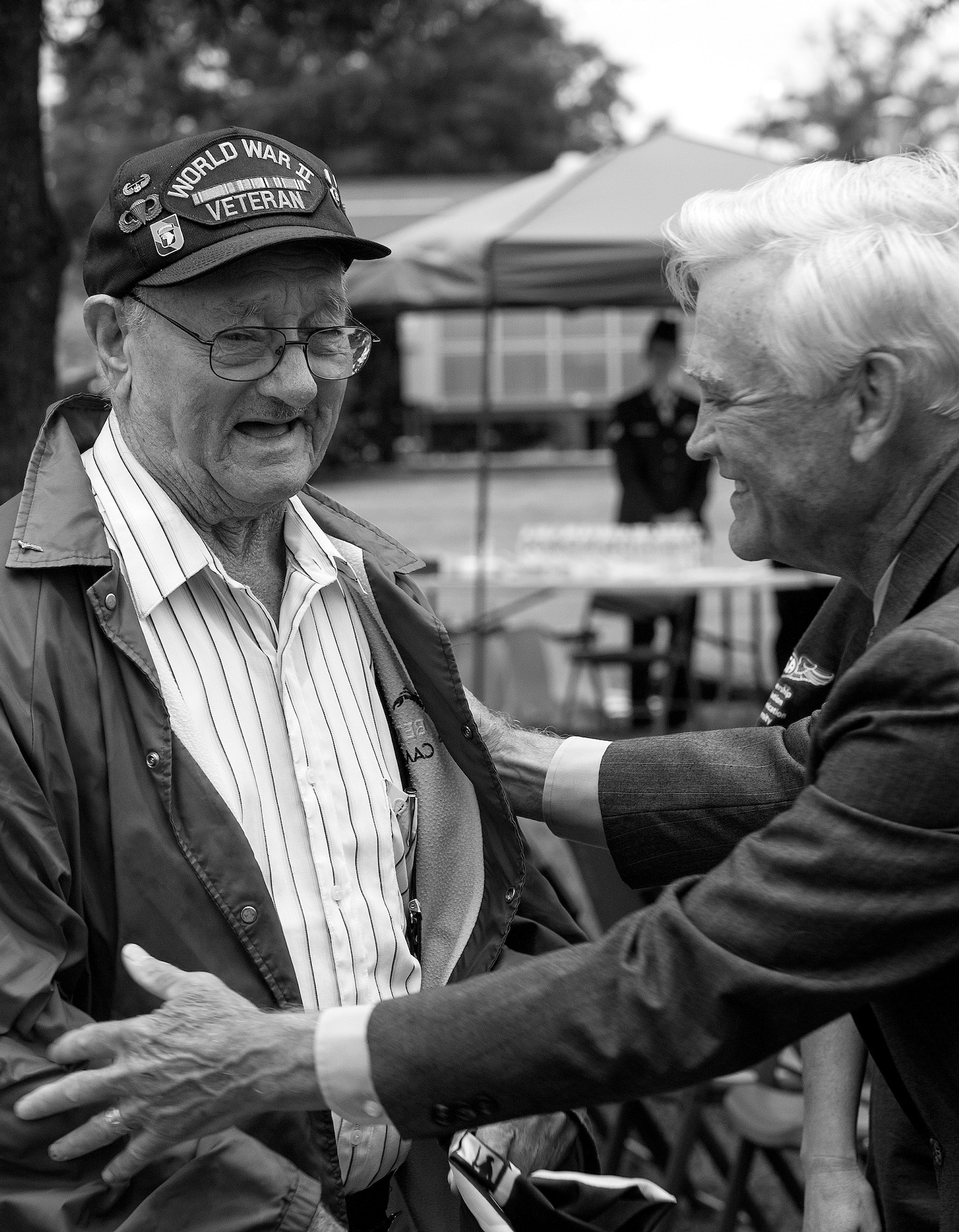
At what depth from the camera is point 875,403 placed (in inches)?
65.1

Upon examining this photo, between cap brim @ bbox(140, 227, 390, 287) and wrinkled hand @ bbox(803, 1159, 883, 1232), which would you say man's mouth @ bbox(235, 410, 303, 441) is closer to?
cap brim @ bbox(140, 227, 390, 287)

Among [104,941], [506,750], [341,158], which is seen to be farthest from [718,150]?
[341,158]

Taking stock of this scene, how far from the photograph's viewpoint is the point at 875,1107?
6.70 ft

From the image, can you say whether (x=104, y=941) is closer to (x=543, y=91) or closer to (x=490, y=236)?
(x=490, y=236)

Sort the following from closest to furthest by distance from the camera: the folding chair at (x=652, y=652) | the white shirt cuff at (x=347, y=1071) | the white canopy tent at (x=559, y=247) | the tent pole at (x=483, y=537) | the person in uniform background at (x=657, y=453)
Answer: the white shirt cuff at (x=347, y=1071), the white canopy tent at (x=559, y=247), the tent pole at (x=483, y=537), the folding chair at (x=652, y=652), the person in uniform background at (x=657, y=453)

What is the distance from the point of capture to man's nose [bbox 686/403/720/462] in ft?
5.95

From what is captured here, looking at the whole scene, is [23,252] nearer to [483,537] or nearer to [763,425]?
[483,537]

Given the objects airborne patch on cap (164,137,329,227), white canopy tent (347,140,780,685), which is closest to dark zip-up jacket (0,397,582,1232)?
airborne patch on cap (164,137,329,227)

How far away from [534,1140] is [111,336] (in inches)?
56.2

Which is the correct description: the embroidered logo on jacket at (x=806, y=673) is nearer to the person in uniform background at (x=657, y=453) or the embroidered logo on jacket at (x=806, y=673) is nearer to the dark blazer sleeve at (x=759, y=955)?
the dark blazer sleeve at (x=759, y=955)

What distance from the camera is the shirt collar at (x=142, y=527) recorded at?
198cm

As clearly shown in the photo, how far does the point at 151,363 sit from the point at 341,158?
36028 millimetres

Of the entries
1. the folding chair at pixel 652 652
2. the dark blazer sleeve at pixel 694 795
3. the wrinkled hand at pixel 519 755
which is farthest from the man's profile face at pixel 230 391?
the folding chair at pixel 652 652

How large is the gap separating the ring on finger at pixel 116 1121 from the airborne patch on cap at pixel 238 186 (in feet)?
3.99
